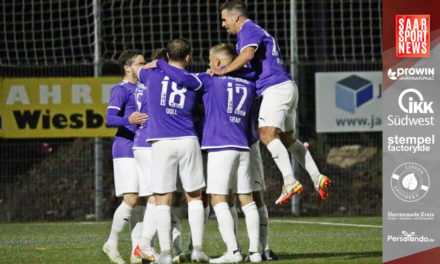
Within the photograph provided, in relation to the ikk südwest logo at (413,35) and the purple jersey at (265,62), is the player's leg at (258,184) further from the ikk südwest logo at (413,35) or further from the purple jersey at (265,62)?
the ikk südwest logo at (413,35)

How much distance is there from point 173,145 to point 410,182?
2.46 metres

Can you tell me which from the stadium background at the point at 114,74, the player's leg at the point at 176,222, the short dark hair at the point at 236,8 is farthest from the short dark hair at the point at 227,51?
the stadium background at the point at 114,74

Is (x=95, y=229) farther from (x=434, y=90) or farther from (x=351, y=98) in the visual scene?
(x=434, y=90)

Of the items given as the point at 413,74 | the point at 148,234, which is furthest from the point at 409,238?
the point at 148,234

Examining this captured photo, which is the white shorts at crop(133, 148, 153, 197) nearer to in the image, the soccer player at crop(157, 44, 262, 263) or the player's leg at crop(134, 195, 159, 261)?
the player's leg at crop(134, 195, 159, 261)

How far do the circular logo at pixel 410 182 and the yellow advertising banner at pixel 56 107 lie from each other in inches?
360

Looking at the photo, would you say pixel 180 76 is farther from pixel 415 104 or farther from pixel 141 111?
pixel 415 104

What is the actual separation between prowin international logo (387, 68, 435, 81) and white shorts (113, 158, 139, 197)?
346 cm

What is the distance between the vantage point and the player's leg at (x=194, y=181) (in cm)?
855

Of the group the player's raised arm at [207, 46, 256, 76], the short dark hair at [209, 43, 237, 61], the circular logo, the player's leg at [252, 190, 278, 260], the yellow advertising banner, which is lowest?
the player's leg at [252, 190, 278, 260]

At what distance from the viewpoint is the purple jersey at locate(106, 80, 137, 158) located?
9516 millimetres

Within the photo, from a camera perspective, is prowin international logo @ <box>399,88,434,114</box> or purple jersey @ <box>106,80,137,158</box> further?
purple jersey @ <box>106,80,137,158</box>

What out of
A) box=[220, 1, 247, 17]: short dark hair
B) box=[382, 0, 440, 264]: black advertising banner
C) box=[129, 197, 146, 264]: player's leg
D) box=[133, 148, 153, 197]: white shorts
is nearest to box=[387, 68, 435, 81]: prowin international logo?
box=[382, 0, 440, 264]: black advertising banner

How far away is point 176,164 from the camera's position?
8.59 m
